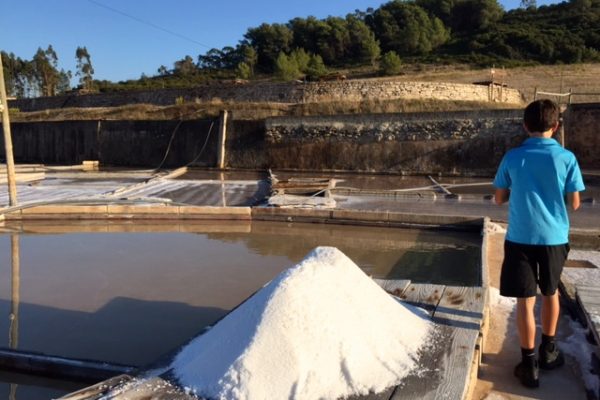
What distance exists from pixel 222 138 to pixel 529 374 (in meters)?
14.6

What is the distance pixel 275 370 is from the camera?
1907mm

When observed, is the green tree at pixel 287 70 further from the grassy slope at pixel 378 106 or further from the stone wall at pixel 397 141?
the stone wall at pixel 397 141

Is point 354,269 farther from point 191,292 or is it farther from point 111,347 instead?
point 191,292

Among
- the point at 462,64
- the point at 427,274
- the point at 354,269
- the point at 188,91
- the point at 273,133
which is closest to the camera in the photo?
the point at 354,269

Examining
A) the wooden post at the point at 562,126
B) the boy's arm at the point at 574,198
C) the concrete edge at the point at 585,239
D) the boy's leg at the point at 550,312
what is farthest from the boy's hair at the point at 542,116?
the wooden post at the point at 562,126

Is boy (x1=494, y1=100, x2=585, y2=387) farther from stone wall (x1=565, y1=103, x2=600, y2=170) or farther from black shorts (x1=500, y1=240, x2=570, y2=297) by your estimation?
stone wall (x1=565, y1=103, x2=600, y2=170)

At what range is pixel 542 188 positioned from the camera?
2.24m

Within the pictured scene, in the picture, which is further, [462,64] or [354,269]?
[462,64]

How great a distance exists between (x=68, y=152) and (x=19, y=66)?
37508 millimetres

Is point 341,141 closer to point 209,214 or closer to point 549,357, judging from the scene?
point 209,214

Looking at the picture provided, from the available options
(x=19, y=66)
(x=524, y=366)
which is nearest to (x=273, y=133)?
(x=524, y=366)

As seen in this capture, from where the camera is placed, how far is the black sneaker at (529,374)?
2.25 metres

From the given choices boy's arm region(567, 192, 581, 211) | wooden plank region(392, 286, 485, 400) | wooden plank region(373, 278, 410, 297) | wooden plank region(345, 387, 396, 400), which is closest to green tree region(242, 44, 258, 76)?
wooden plank region(373, 278, 410, 297)

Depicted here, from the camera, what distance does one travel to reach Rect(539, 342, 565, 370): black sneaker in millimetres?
2410
